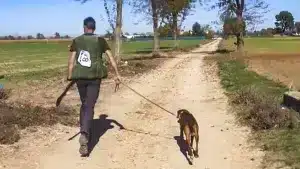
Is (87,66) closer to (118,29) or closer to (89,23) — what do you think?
(89,23)

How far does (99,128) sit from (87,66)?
2.60 m

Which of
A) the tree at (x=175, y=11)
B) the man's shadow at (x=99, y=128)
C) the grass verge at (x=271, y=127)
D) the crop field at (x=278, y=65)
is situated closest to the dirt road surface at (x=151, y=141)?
the man's shadow at (x=99, y=128)

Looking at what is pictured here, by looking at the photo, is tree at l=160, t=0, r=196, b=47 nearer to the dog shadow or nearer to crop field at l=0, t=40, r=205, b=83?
crop field at l=0, t=40, r=205, b=83

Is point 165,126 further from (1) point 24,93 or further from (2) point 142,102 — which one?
(1) point 24,93

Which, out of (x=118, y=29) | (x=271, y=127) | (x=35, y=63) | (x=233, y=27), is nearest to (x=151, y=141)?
(x=271, y=127)

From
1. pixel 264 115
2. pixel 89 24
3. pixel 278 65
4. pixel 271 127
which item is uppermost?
pixel 89 24

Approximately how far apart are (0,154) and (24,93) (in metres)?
8.96

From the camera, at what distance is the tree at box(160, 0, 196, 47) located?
49.1 m

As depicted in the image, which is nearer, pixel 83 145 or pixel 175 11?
pixel 83 145

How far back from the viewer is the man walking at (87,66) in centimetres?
846

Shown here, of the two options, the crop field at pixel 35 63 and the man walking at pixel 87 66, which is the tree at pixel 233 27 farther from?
the man walking at pixel 87 66

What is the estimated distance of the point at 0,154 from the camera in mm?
8453

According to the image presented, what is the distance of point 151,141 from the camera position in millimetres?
9617

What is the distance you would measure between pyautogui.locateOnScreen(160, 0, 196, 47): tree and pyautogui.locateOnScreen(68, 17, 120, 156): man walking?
38.0 meters
